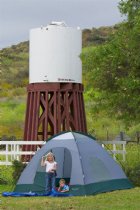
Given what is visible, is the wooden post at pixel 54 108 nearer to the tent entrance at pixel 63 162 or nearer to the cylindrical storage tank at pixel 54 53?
the cylindrical storage tank at pixel 54 53

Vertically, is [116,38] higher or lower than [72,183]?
higher

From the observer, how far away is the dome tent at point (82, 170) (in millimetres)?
19281

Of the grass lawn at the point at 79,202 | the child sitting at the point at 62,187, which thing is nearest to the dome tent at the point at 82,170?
the child sitting at the point at 62,187

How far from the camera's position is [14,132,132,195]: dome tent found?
1928 centimetres

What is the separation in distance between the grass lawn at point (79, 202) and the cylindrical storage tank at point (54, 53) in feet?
37.8

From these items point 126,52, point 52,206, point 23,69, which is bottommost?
point 52,206

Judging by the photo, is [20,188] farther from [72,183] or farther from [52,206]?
[52,206]

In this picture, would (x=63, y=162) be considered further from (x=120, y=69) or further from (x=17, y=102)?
(x=17, y=102)

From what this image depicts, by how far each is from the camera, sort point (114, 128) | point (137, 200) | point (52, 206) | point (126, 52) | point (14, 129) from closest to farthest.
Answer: point (52, 206) → point (137, 200) → point (126, 52) → point (114, 128) → point (14, 129)

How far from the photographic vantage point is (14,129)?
6194 centimetres

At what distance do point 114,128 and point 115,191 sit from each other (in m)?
37.9

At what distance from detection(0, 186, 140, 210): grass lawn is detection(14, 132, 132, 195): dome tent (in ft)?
2.30

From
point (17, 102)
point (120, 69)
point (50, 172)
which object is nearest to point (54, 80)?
point (120, 69)

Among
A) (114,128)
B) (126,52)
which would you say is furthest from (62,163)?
(114,128)
